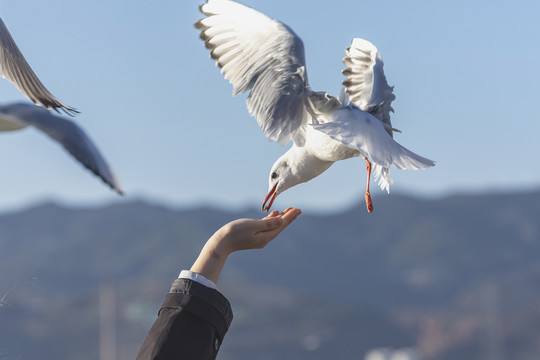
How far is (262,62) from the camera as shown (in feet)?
12.3

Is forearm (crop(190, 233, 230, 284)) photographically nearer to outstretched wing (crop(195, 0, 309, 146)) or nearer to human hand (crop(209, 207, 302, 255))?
human hand (crop(209, 207, 302, 255))

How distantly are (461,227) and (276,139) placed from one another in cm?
11652

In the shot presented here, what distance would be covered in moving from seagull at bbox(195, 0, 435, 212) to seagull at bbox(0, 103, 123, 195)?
1529mm

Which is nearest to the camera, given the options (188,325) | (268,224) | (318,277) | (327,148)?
(188,325)

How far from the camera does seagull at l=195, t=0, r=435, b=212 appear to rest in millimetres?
3598

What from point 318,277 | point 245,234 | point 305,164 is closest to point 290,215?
point 245,234

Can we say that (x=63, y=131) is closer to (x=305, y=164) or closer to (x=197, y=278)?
(x=197, y=278)

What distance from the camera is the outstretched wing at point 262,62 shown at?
371cm

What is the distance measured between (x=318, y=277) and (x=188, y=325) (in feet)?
352

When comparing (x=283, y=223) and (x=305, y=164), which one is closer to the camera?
(x=283, y=223)

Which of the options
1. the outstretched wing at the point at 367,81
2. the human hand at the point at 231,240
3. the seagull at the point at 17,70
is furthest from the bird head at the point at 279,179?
the human hand at the point at 231,240

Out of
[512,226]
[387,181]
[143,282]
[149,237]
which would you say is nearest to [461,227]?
[512,226]

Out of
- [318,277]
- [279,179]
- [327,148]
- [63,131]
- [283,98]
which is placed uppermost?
[63,131]

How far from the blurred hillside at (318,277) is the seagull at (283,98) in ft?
94.7
